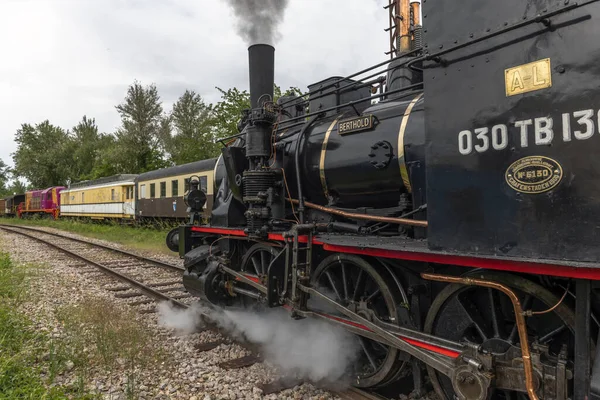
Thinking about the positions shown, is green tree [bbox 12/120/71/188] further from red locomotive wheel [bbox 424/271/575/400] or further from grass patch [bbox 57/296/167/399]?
red locomotive wheel [bbox 424/271/575/400]

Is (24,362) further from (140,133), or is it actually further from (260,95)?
(140,133)

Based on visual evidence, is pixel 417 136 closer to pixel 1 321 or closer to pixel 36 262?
pixel 1 321

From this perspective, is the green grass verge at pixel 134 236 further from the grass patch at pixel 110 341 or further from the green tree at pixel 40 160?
the green tree at pixel 40 160

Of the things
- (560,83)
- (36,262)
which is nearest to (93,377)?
(560,83)

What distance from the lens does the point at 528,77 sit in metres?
1.96

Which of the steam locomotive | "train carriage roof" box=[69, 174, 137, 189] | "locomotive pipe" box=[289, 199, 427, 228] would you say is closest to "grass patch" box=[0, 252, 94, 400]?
the steam locomotive

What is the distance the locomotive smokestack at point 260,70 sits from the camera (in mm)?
5031

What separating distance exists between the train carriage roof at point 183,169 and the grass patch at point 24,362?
9081 millimetres

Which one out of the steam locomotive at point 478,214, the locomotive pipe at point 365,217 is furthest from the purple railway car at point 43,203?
the steam locomotive at point 478,214

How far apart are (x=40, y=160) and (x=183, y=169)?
3857 cm

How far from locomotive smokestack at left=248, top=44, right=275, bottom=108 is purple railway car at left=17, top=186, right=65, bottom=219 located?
3332 cm

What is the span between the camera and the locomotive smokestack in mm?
5031

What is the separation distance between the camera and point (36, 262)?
10.4 m

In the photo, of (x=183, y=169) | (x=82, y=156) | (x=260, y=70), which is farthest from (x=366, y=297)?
(x=82, y=156)
